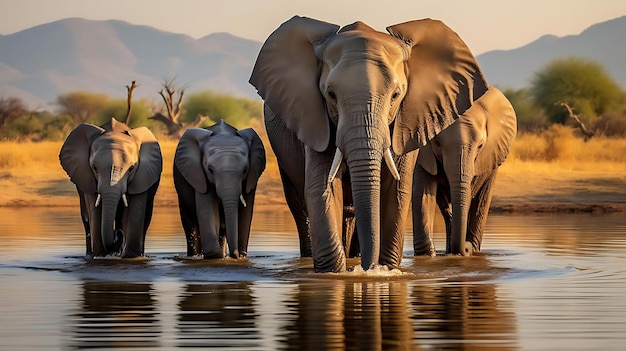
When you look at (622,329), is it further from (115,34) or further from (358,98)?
(115,34)

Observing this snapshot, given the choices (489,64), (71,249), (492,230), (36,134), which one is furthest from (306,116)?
(489,64)

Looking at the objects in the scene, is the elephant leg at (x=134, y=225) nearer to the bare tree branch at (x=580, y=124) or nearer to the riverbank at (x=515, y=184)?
the riverbank at (x=515, y=184)

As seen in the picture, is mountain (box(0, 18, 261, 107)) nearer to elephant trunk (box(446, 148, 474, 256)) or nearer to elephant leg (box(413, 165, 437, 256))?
elephant leg (box(413, 165, 437, 256))

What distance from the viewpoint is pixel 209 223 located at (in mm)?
14789

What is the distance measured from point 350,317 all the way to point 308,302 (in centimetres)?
89

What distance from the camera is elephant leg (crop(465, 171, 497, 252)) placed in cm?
1616

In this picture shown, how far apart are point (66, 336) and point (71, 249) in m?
8.09

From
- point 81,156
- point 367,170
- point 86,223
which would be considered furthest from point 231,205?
point 367,170

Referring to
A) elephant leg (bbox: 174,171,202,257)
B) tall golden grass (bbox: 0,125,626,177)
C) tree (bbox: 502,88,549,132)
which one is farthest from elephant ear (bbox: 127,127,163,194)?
tree (bbox: 502,88,549,132)

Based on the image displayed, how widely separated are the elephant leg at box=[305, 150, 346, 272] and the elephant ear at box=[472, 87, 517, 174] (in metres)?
3.73

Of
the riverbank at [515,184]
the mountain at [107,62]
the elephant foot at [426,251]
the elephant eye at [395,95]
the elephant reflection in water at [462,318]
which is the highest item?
the mountain at [107,62]

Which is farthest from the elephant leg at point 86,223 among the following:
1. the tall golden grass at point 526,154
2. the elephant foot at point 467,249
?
the tall golden grass at point 526,154

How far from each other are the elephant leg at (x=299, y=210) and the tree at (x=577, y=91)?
35312 mm

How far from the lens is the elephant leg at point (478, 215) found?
16.2m
